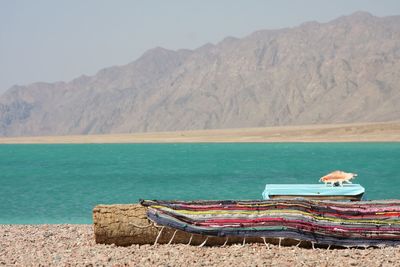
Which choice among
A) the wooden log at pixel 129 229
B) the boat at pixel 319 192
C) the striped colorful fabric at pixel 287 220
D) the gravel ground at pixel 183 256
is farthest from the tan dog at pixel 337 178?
the wooden log at pixel 129 229

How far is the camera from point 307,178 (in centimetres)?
4753

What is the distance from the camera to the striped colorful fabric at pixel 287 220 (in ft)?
43.1

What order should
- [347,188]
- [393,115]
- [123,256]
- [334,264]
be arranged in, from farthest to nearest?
[393,115]
[347,188]
[123,256]
[334,264]

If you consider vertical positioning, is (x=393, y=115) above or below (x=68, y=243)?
below

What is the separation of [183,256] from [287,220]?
2238 millimetres

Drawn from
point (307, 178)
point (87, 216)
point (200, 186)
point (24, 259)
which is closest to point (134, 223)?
point (24, 259)

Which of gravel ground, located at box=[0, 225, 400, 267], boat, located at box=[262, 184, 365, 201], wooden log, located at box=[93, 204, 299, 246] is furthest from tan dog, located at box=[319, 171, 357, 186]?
wooden log, located at box=[93, 204, 299, 246]

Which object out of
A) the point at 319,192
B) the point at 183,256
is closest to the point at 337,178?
the point at 319,192

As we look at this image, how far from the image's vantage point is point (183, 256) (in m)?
12.1

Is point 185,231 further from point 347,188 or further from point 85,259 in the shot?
point 347,188

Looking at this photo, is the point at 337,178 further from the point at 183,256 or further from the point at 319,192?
the point at 183,256

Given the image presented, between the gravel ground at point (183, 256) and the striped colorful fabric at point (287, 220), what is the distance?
1.08 ft

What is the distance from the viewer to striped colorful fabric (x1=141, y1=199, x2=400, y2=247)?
1314 cm

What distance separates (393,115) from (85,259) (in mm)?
195328
